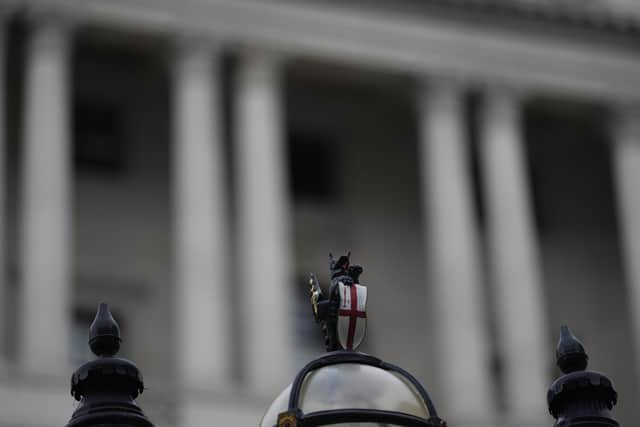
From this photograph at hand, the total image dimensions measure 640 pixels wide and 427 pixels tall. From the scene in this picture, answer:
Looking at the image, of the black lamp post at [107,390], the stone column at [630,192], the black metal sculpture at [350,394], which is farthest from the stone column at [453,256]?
the black metal sculpture at [350,394]

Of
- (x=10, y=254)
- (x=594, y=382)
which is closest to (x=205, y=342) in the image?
(x=10, y=254)

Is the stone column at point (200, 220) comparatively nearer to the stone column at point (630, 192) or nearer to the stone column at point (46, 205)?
the stone column at point (46, 205)

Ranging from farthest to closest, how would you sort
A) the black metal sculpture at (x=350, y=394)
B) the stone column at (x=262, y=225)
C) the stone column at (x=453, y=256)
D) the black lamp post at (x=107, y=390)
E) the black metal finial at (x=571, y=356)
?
1. the stone column at (x=453, y=256)
2. the stone column at (x=262, y=225)
3. the black metal finial at (x=571, y=356)
4. the black lamp post at (x=107, y=390)
5. the black metal sculpture at (x=350, y=394)

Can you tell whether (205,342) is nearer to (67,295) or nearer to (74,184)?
(67,295)

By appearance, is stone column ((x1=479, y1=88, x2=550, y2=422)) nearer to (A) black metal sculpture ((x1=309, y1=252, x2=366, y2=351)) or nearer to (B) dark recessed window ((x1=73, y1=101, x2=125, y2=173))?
(B) dark recessed window ((x1=73, y1=101, x2=125, y2=173))

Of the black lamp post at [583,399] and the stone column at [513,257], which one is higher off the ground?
the stone column at [513,257]

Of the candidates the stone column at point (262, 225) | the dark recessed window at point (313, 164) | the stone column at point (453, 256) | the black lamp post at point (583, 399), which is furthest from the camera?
the dark recessed window at point (313, 164)

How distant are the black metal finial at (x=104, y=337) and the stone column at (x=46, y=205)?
33.5 m

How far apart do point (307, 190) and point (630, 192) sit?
29.6 ft

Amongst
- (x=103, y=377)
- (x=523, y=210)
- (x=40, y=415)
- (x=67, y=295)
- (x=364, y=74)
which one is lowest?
(x=103, y=377)

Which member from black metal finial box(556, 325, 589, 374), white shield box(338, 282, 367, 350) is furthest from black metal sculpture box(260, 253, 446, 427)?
black metal finial box(556, 325, 589, 374)

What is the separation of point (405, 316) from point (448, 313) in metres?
4.87

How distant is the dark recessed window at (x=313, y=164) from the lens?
52.7 metres

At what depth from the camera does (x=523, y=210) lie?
48.9 metres
